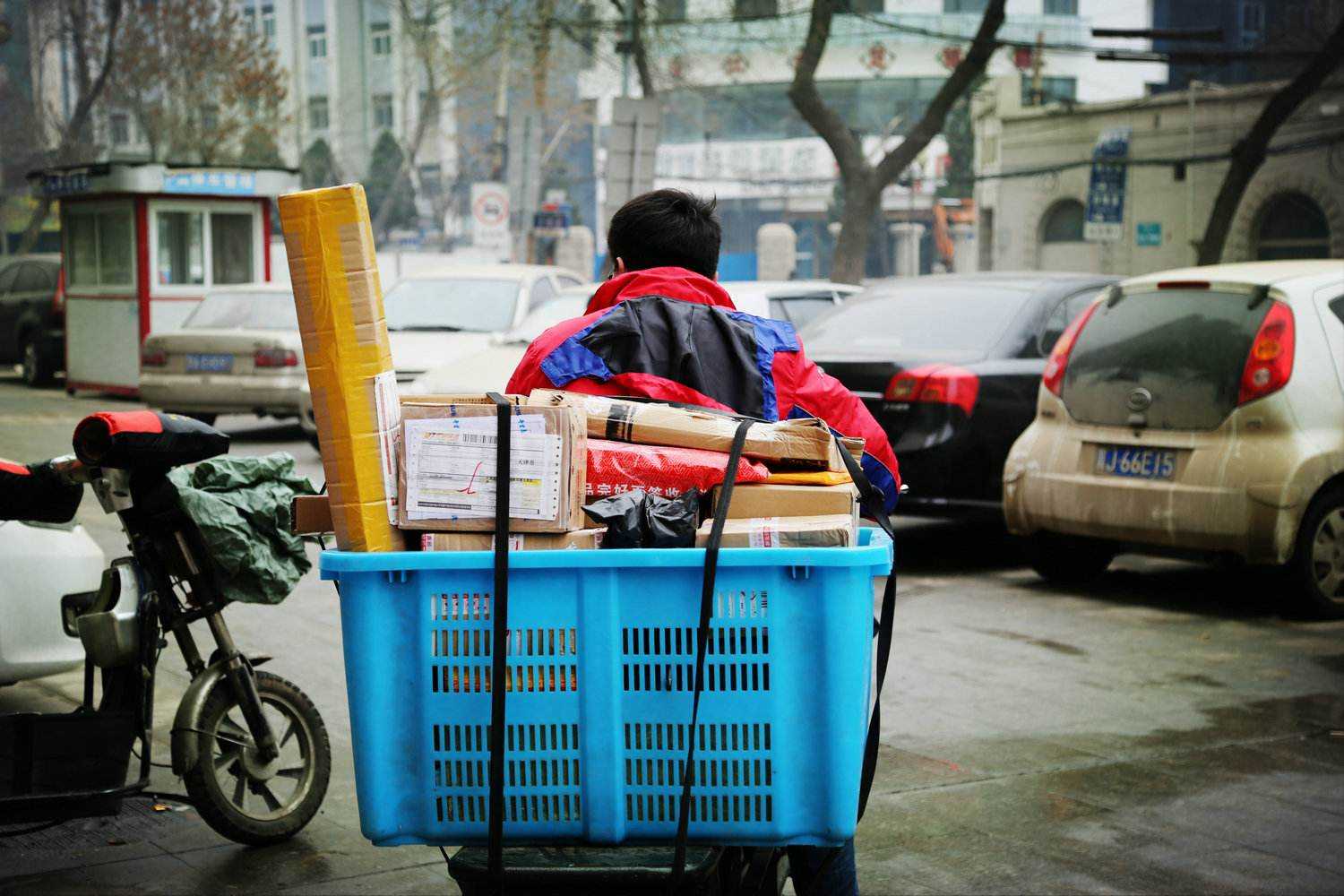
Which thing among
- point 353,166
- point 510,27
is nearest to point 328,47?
point 353,166

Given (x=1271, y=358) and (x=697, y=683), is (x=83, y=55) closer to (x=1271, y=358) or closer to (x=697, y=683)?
(x=1271, y=358)

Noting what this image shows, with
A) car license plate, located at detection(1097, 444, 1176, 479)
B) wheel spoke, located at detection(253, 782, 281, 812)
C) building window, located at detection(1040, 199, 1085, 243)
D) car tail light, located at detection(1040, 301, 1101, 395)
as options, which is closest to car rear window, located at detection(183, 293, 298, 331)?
car tail light, located at detection(1040, 301, 1101, 395)

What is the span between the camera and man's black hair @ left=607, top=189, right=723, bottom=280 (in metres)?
2.94

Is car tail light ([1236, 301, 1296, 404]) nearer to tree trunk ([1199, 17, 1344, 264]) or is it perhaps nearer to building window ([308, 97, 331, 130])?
tree trunk ([1199, 17, 1344, 264])

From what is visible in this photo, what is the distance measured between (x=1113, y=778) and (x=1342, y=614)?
125 inches

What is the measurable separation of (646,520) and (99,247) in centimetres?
2104

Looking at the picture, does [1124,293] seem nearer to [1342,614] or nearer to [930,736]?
[1342,614]

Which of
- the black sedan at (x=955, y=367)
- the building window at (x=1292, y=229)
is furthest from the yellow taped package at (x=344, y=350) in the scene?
the building window at (x=1292, y=229)

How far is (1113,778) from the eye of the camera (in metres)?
5.09

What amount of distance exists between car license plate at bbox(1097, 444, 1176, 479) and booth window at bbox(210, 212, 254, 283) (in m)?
16.1

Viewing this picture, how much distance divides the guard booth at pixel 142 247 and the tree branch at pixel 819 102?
7.31m

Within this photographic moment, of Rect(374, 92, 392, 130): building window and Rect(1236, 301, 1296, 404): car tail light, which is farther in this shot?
Rect(374, 92, 392, 130): building window

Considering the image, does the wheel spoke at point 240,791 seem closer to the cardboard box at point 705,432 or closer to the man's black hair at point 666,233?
the man's black hair at point 666,233

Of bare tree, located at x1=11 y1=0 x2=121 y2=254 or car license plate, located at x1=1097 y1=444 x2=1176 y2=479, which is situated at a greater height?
bare tree, located at x1=11 y1=0 x2=121 y2=254
